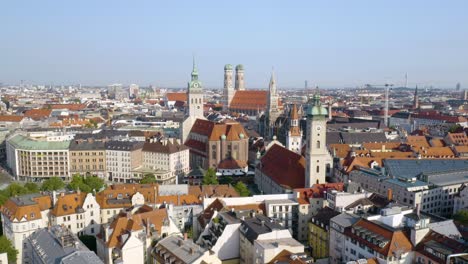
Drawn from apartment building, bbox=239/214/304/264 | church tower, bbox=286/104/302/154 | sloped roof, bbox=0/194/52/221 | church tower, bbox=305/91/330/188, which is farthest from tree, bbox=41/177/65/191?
church tower, bbox=286/104/302/154

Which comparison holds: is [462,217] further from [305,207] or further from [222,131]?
[222,131]

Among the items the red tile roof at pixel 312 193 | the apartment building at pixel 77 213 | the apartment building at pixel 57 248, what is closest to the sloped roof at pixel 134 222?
the apartment building at pixel 57 248

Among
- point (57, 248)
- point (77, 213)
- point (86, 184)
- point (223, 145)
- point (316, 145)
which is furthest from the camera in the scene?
point (223, 145)

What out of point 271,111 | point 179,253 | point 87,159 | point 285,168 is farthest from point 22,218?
point 271,111

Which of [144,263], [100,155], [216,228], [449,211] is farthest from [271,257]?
[100,155]

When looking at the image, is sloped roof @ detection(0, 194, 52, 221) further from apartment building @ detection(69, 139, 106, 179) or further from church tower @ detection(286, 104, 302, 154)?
church tower @ detection(286, 104, 302, 154)

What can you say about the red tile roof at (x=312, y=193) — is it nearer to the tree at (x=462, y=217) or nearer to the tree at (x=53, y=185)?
the tree at (x=462, y=217)
